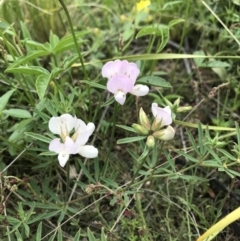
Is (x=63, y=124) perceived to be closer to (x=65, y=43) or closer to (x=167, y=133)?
(x=167, y=133)

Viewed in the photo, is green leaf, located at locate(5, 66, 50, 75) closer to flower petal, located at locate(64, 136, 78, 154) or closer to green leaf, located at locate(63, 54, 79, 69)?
green leaf, located at locate(63, 54, 79, 69)

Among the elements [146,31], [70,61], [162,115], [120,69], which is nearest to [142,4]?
[146,31]

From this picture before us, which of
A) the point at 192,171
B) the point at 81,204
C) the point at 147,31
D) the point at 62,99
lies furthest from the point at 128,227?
the point at 147,31

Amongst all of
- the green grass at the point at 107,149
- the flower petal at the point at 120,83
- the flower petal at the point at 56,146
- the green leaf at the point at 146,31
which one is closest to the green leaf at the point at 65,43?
the green grass at the point at 107,149

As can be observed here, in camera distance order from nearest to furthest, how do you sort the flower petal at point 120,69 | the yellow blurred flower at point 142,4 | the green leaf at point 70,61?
1. the flower petal at point 120,69
2. the green leaf at point 70,61
3. the yellow blurred flower at point 142,4

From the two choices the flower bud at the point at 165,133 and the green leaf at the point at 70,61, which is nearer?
the flower bud at the point at 165,133

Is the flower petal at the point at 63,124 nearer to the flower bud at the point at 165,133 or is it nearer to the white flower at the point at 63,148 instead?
Result: the white flower at the point at 63,148

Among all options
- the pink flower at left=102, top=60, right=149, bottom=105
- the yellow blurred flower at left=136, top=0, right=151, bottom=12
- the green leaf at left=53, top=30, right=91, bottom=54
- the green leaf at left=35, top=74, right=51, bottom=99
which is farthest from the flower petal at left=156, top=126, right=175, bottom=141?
the yellow blurred flower at left=136, top=0, right=151, bottom=12
